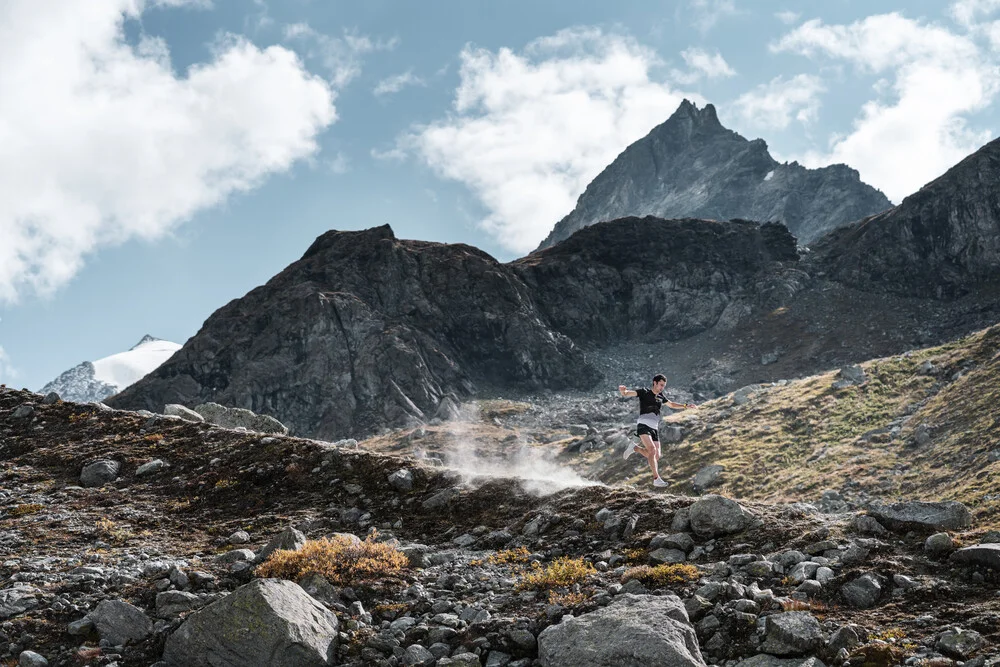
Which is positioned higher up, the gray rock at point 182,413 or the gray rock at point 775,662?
the gray rock at point 182,413

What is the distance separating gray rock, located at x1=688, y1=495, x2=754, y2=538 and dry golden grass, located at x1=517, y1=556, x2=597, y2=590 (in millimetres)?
2140

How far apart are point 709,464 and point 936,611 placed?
122 ft

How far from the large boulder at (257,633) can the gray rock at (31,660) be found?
165 centimetres

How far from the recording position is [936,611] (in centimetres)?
812

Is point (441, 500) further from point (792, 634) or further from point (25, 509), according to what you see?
point (25, 509)

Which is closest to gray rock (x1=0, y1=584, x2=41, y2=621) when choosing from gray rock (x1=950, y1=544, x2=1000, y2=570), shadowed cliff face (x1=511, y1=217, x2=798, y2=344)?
gray rock (x1=950, y1=544, x2=1000, y2=570)

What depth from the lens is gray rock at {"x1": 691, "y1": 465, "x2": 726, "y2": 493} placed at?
39469mm

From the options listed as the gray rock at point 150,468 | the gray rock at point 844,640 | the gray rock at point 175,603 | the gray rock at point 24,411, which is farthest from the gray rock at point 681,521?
the gray rock at point 24,411

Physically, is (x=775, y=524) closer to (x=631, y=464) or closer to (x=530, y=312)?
(x=631, y=464)

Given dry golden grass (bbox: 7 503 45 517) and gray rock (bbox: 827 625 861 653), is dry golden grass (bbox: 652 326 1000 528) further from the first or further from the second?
dry golden grass (bbox: 7 503 45 517)

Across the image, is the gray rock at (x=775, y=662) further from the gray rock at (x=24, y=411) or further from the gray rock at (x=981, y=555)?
the gray rock at (x=24, y=411)

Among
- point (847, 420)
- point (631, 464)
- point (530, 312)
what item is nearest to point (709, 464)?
point (631, 464)

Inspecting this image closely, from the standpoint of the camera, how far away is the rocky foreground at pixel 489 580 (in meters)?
8.18

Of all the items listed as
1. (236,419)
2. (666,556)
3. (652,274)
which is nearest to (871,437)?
(666,556)
